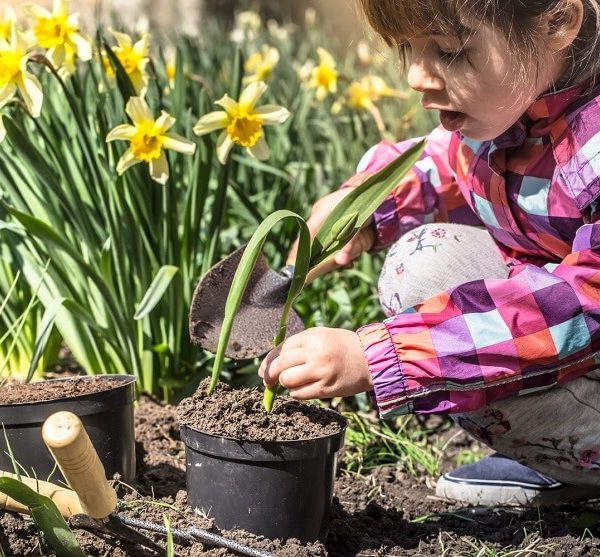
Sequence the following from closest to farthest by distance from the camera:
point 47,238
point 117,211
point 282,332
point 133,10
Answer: point 282,332 < point 47,238 < point 117,211 < point 133,10

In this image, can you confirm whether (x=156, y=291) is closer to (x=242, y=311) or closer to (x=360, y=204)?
(x=242, y=311)

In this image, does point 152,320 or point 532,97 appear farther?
point 152,320

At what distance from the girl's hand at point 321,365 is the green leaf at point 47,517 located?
1.17 feet

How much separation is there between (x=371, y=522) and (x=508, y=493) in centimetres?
38

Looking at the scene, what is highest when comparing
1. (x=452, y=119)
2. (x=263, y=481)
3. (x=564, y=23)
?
(x=564, y=23)

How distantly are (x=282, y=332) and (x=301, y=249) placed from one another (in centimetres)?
15

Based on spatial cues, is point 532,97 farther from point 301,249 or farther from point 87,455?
point 87,455

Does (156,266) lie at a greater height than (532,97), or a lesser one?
lesser

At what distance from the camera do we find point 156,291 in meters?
1.85

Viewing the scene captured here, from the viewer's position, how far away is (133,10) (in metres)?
6.43

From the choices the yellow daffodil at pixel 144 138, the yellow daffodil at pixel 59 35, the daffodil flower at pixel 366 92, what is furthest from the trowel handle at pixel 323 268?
the daffodil flower at pixel 366 92

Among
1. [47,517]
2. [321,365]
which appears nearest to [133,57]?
[321,365]

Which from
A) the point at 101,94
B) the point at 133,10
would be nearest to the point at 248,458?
the point at 101,94

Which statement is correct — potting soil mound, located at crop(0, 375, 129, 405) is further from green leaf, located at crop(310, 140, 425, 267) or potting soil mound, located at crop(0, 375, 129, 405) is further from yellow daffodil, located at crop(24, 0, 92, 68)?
yellow daffodil, located at crop(24, 0, 92, 68)
